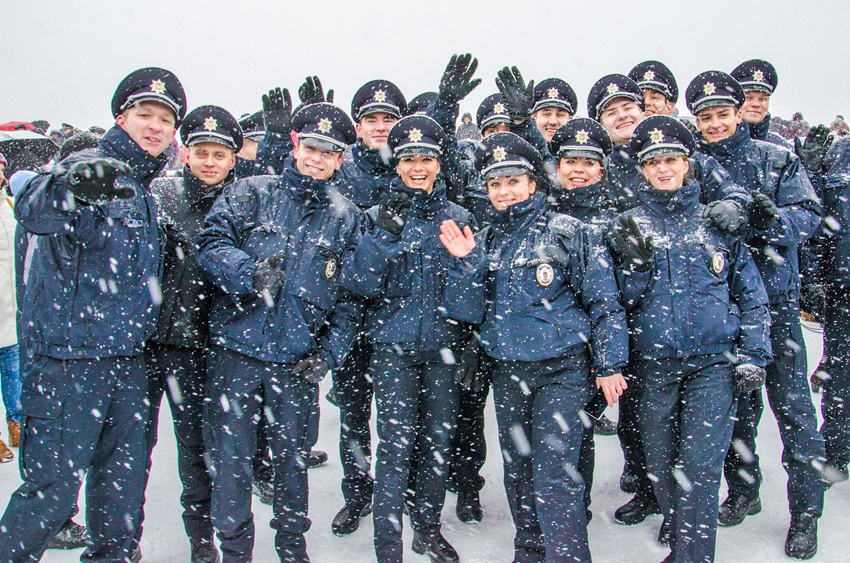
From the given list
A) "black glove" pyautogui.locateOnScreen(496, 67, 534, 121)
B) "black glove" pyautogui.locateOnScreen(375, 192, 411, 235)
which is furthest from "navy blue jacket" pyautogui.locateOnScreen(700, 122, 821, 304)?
"black glove" pyautogui.locateOnScreen(375, 192, 411, 235)

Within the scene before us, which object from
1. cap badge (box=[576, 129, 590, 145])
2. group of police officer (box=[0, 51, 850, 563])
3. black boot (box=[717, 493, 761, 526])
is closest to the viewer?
group of police officer (box=[0, 51, 850, 563])

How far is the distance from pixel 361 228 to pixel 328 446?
2.39 m

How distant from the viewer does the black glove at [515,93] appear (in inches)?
167

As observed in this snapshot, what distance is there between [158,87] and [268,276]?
47.1 inches

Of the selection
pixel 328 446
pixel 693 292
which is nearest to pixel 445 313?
pixel 693 292

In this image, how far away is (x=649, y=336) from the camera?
3.34m

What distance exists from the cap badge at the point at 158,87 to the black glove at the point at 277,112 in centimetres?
153

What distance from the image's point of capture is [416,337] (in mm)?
3506

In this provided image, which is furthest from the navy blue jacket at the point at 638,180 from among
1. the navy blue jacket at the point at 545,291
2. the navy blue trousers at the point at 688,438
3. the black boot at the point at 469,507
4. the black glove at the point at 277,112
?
the black glove at the point at 277,112

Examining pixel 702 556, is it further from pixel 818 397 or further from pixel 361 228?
pixel 818 397

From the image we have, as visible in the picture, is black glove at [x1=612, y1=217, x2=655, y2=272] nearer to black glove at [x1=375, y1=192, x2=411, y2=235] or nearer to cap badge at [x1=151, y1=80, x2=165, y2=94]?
A: black glove at [x1=375, y1=192, x2=411, y2=235]

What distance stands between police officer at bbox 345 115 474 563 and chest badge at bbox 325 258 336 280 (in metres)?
0.09

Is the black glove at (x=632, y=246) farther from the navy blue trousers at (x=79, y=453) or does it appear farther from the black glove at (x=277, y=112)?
the black glove at (x=277, y=112)

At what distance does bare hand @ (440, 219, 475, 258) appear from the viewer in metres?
3.39
